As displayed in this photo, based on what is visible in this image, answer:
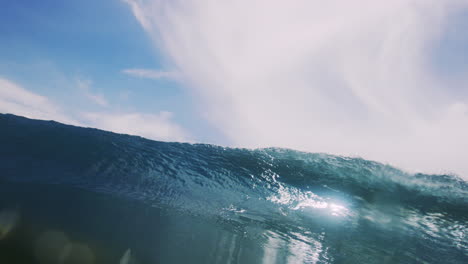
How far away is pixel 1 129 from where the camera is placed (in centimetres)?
1589

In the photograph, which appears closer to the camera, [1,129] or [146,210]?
[1,129]

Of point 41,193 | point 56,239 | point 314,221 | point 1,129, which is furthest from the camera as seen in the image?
point 56,239

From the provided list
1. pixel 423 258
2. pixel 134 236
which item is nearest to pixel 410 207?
pixel 423 258

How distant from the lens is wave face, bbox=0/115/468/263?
12086 millimetres

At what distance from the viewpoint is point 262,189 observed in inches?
633

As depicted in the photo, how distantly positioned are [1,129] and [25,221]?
3902 centimetres

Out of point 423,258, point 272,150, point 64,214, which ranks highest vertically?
point 272,150

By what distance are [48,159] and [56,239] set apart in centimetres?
4060

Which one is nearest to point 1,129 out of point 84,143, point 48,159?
point 48,159

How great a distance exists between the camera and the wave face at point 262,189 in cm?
1209

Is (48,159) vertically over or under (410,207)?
under

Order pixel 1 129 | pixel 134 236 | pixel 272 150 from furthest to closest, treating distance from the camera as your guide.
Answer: pixel 134 236 < pixel 1 129 < pixel 272 150

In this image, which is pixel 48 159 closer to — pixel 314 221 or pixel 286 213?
pixel 286 213

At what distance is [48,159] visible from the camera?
18453 mm
